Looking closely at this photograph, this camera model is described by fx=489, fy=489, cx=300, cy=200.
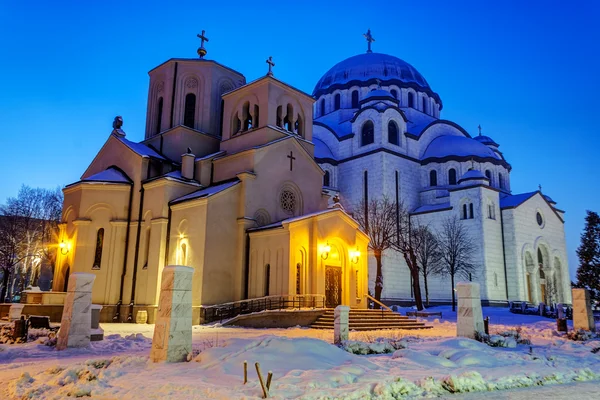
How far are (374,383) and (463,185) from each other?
34395 millimetres

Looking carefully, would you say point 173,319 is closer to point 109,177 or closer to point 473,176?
point 109,177

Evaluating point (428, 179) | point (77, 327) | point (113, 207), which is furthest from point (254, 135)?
point (428, 179)

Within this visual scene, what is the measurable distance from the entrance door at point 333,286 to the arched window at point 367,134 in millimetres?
21781

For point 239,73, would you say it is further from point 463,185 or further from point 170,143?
point 463,185

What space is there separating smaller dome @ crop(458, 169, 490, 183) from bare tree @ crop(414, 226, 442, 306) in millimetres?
5232

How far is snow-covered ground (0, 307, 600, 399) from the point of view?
741 centimetres

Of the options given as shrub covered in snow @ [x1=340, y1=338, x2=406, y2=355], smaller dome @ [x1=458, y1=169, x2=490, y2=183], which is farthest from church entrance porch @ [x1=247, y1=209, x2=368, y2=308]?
smaller dome @ [x1=458, y1=169, x2=490, y2=183]

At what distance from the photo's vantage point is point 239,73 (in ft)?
107

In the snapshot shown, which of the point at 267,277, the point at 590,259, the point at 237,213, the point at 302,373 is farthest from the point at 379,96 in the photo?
the point at 302,373

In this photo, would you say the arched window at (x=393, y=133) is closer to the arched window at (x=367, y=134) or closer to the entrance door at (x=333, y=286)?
the arched window at (x=367, y=134)

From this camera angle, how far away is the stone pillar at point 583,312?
19422 millimetres

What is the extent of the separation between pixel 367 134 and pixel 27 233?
95.6ft

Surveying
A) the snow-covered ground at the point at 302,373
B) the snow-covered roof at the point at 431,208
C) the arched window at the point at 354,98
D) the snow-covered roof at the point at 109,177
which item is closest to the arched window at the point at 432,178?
the snow-covered roof at the point at 431,208

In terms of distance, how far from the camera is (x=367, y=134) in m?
43.9
